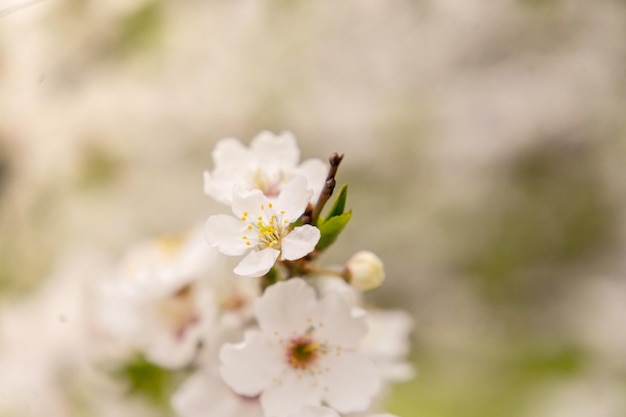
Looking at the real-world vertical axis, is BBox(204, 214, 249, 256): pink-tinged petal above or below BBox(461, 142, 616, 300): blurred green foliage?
below

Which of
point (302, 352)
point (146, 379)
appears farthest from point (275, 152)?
point (146, 379)

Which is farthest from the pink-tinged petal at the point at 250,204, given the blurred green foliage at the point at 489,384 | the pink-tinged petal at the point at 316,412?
the blurred green foliage at the point at 489,384

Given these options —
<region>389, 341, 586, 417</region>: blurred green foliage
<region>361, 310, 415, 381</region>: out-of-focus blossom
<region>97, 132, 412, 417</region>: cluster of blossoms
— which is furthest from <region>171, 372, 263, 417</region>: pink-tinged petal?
<region>389, 341, 586, 417</region>: blurred green foliage

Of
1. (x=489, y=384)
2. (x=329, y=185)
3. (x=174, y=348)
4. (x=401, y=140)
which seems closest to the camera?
(x=329, y=185)

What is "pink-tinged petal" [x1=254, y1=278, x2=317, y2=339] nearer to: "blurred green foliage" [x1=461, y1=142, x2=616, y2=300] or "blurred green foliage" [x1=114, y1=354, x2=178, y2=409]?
"blurred green foliage" [x1=114, y1=354, x2=178, y2=409]

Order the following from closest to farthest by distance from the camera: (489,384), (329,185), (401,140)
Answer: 1. (329,185)
2. (489,384)
3. (401,140)

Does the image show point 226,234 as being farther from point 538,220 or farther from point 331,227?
point 538,220
